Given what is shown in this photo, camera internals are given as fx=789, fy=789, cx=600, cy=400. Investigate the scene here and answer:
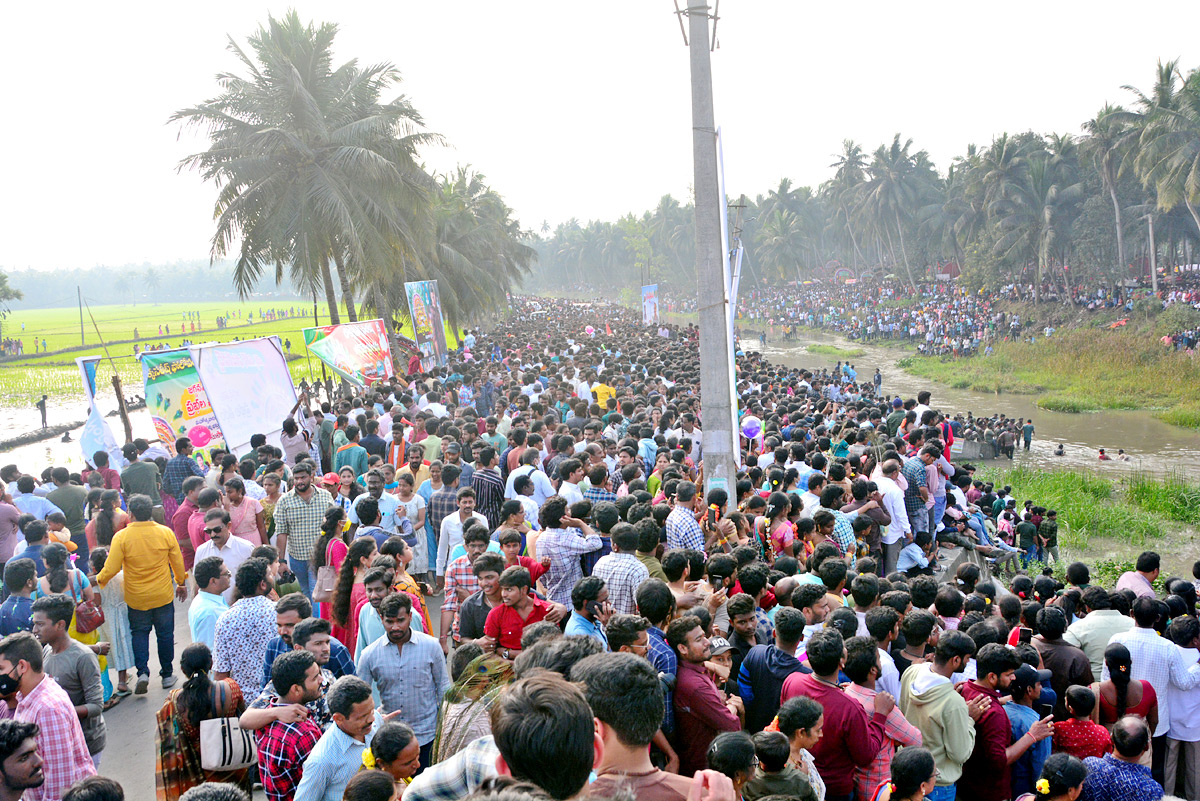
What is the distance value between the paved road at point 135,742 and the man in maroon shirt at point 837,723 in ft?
11.5

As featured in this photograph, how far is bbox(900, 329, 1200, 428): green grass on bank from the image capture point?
2803 centimetres

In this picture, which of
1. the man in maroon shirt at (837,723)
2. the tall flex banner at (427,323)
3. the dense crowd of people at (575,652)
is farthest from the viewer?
the tall flex banner at (427,323)

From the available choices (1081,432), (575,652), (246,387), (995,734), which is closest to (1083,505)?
(1081,432)

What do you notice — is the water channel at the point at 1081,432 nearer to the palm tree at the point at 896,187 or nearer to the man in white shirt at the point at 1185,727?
the man in white shirt at the point at 1185,727

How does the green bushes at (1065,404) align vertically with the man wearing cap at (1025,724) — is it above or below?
below

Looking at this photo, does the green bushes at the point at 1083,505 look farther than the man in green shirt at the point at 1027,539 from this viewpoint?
Yes

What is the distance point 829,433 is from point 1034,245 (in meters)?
38.9

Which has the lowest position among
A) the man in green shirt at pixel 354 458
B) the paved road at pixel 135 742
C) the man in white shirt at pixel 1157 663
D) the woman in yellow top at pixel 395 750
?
the paved road at pixel 135 742

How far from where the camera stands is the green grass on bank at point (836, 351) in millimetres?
45344

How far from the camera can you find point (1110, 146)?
37.8 meters

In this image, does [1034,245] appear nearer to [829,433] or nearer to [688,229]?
[829,433]

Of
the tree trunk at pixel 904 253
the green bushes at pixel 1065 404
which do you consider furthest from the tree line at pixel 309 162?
the tree trunk at pixel 904 253

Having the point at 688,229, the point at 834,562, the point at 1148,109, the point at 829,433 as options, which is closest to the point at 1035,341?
the point at 1148,109

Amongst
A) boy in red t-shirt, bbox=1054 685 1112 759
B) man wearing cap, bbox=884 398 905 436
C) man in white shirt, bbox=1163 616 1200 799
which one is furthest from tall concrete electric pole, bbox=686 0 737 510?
man wearing cap, bbox=884 398 905 436
